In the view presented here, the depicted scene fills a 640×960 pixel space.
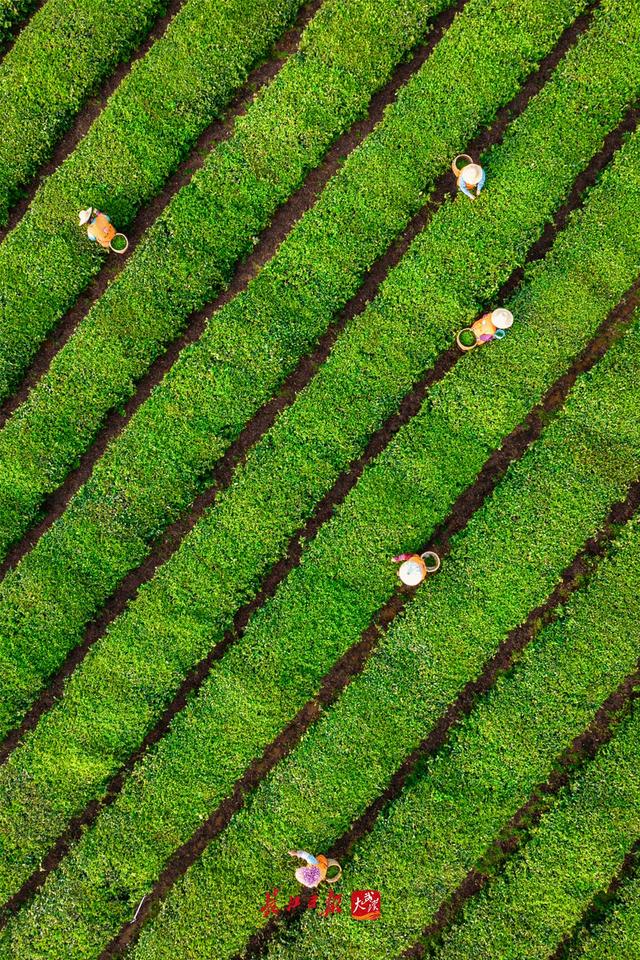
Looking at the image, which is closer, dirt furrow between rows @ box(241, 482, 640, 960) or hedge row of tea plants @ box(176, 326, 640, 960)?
hedge row of tea plants @ box(176, 326, 640, 960)

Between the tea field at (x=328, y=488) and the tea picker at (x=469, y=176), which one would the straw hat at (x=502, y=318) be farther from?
the tea picker at (x=469, y=176)

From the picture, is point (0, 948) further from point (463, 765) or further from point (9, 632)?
point (463, 765)

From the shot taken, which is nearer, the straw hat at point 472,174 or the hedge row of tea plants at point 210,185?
the straw hat at point 472,174

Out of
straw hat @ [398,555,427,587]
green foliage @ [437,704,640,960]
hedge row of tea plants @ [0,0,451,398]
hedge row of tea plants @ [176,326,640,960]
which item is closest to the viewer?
straw hat @ [398,555,427,587]

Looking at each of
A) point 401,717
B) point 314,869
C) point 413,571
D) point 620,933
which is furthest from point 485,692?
point 620,933

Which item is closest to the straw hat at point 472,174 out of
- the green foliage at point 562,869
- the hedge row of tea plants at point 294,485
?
the hedge row of tea plants at point 294,485

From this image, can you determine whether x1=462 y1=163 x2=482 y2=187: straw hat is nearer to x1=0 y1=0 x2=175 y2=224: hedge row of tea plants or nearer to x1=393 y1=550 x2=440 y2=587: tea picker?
x1=393 y1=550 x2=440 y2=587: tea picker

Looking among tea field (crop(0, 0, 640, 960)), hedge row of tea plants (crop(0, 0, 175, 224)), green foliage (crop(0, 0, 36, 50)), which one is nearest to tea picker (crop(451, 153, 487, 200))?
tea field (crop(0, 0, 640, 960))
